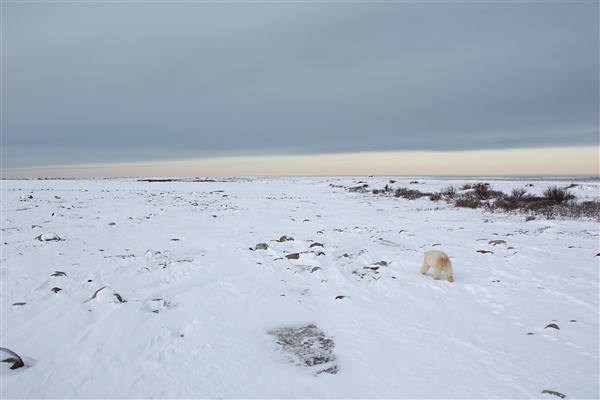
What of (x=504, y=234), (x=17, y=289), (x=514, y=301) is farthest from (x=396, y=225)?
(x=17, y=289)

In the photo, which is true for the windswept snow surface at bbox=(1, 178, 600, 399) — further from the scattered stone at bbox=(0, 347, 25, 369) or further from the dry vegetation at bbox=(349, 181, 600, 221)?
the dry vegetation at bbox=(349, 181, 600, 221)

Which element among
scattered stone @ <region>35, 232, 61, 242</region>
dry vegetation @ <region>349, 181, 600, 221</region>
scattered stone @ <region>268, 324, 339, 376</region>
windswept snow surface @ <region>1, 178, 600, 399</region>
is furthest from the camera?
dry vegetation @ <region>349, 181, 600, 221</region>

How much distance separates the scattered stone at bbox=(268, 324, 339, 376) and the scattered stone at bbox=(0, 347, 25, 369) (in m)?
2.82

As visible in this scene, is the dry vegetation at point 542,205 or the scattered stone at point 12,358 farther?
the dry vegetation at point 542,205

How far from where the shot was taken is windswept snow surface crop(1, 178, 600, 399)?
361 centimetres

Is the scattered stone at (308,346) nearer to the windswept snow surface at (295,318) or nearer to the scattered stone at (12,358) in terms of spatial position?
the windswept snow surface at (295,318)

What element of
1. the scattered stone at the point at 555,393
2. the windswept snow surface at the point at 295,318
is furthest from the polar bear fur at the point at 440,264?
the scattered stone at the point at 555,393

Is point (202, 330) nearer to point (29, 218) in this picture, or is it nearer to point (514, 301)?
point (514, 301)

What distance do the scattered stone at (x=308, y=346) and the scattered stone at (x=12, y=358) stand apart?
9.25ft

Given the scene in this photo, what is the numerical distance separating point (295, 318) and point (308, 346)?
2.79 feet

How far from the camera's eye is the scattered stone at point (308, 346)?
4020 mm

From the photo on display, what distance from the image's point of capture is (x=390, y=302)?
596 cm

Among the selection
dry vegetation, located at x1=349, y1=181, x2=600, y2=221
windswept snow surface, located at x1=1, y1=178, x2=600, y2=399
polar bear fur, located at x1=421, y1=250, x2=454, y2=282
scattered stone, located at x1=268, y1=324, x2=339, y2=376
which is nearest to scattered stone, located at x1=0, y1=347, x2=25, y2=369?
windswept snow surface, located at x1=1, y1=178, x2=600, y2=399

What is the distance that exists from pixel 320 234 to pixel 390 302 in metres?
6.25
